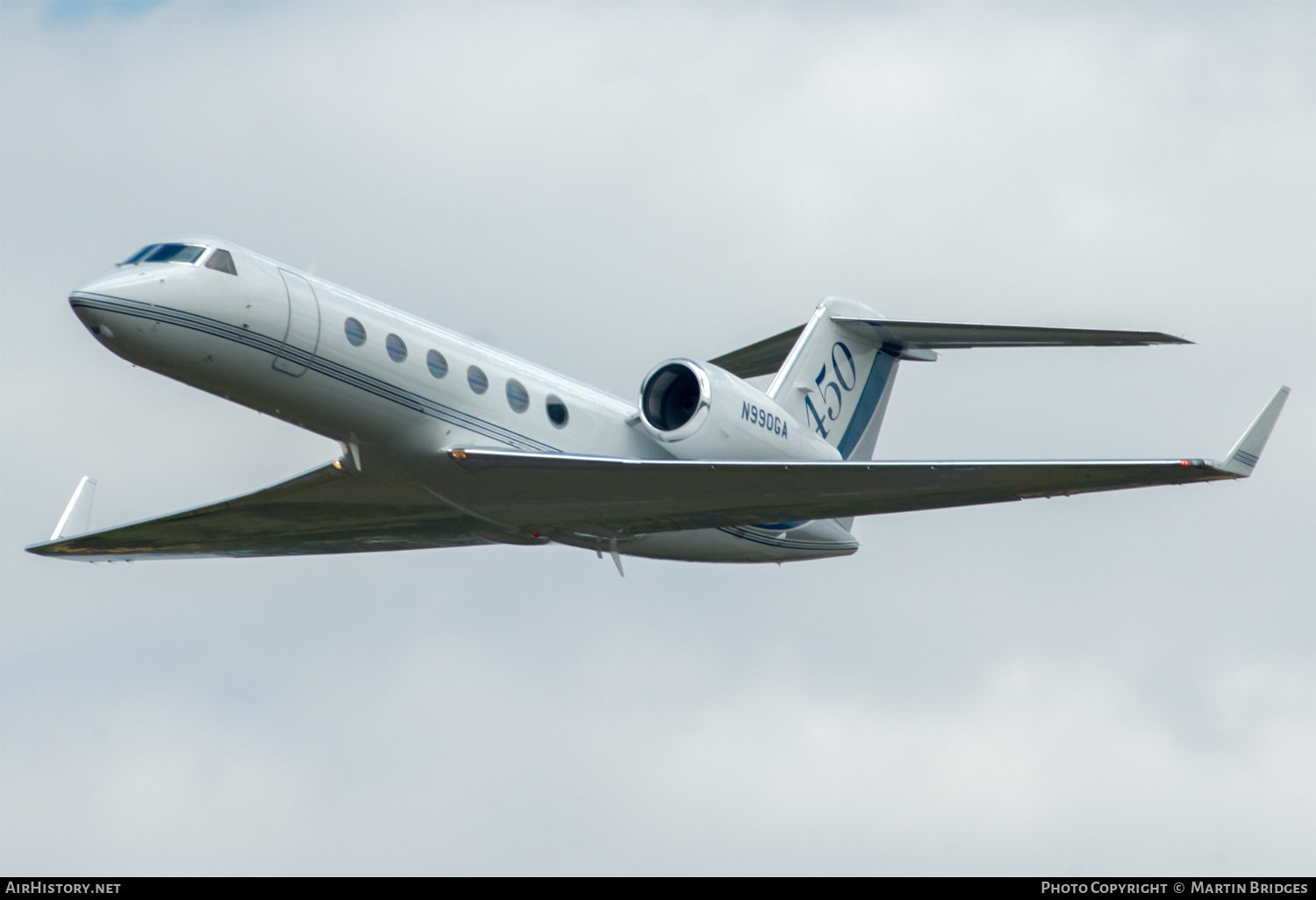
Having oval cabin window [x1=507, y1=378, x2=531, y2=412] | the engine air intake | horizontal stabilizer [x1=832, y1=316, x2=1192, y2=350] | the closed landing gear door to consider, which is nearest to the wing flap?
oval cabin window [x1=507, y1=378, x2=531, y2=412]

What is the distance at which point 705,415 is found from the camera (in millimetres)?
18672

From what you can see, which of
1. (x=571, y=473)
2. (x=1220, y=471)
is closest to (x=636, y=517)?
(x=571, y=473)

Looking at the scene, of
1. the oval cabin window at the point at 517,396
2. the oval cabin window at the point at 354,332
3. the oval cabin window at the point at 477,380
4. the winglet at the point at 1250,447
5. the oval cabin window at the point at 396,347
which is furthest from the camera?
the oval cabin window at the point at 517,396

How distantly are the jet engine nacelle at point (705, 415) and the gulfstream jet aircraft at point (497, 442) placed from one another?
0.02 metres

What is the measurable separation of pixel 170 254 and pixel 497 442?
12.6ft

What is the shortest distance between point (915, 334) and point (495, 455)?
6845 mm

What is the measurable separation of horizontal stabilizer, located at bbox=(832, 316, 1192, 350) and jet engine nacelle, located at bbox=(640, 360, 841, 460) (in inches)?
112

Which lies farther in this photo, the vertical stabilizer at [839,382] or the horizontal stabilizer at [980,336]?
the vertical stabilizer at [839,382]

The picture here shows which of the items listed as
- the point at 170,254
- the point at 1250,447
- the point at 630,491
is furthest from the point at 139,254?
the point at 1250,447

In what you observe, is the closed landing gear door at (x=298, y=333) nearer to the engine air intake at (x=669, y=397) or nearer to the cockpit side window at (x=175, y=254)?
the cockpit side window at (x=175, y=254)

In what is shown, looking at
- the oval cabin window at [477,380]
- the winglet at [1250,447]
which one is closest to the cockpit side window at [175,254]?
the oval cabin window at [477,380]

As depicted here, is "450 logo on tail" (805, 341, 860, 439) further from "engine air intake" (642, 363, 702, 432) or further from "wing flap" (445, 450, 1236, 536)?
"wing flap" (445, 450, 1236, 536)

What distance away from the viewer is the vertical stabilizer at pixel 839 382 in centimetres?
2144

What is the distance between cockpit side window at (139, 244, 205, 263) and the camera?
53.4ft
